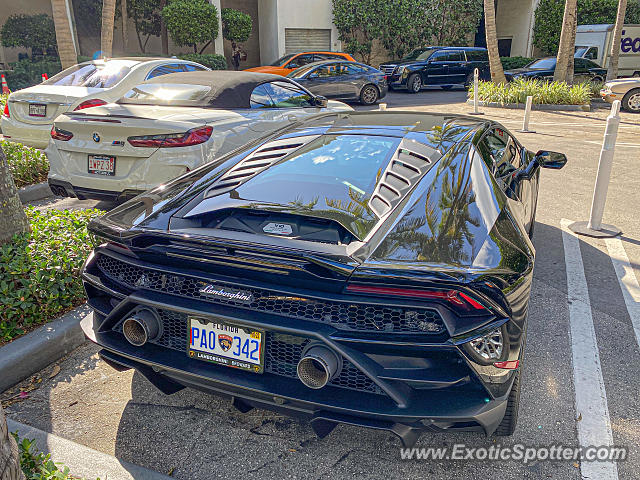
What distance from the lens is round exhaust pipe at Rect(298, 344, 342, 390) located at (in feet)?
6.56

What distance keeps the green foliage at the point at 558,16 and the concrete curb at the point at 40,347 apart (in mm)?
27538

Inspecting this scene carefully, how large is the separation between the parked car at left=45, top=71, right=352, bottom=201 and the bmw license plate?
2928 mm

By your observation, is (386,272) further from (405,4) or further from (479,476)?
(405,4)

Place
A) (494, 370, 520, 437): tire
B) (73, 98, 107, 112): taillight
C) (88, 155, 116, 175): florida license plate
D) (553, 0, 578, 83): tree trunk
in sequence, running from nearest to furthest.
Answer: (494, 370, 520, 437): tire
(88, 155, 116, 175): florida license plate
(73, 98, 107, 112): taillight
(553, 0, 578, 83): tree trunk

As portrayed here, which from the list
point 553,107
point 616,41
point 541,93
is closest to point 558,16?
point 616,41

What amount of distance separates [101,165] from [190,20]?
55.1 ft

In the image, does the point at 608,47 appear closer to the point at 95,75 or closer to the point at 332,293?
the point at 95,75

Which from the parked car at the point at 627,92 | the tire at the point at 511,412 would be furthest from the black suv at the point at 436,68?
the tire at the point at 511,412

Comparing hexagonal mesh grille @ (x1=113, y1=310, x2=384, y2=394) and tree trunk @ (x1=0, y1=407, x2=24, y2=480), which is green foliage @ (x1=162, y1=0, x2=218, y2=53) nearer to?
hexagonal mesh grille @ (x1=113, y1=310, x2=384, y2=394)

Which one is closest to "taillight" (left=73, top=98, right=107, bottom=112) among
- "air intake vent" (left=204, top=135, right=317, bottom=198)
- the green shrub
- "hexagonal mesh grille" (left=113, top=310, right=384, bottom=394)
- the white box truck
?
the green shrub

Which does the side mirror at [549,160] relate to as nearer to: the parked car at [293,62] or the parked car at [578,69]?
the parked car at [293,62]

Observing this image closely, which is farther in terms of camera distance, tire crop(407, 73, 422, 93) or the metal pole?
tire crop(407, 73, 422, 93)

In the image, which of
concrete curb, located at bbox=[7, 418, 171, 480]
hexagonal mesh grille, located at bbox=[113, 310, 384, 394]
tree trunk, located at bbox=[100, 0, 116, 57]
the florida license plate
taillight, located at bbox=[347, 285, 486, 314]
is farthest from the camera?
tree trunk, located at bbox=[100, 0, 116, 57]

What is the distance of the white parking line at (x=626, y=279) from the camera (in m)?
3.80
